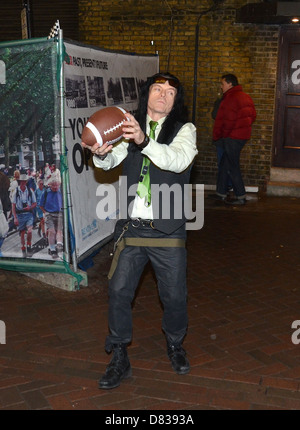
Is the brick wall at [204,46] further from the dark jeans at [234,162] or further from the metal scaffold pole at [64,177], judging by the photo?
the metal scaffold pole at [64,177]

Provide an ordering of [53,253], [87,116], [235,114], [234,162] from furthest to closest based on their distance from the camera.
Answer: [234,162] < [235,114] < [87,116] < [53,253]

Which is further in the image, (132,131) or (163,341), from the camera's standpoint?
(163,341)

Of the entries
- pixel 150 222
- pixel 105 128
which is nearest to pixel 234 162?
pixel 150 222

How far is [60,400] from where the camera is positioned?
156 inches

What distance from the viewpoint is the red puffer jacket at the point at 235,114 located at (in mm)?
9516

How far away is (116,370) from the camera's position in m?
4.16

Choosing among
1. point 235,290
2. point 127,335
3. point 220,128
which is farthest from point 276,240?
point 127,335

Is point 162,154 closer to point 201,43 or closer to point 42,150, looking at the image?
point 42,150

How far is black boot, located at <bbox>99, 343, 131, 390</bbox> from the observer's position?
410 cm

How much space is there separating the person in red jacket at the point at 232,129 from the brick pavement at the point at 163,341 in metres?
2.72

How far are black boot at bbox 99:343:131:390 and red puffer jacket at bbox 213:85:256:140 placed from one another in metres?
6.21

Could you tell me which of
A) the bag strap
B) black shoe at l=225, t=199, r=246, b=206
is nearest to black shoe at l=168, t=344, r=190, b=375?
the bag strap

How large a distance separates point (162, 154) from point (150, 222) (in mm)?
640

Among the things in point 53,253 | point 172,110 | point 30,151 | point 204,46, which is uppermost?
point 204,46
